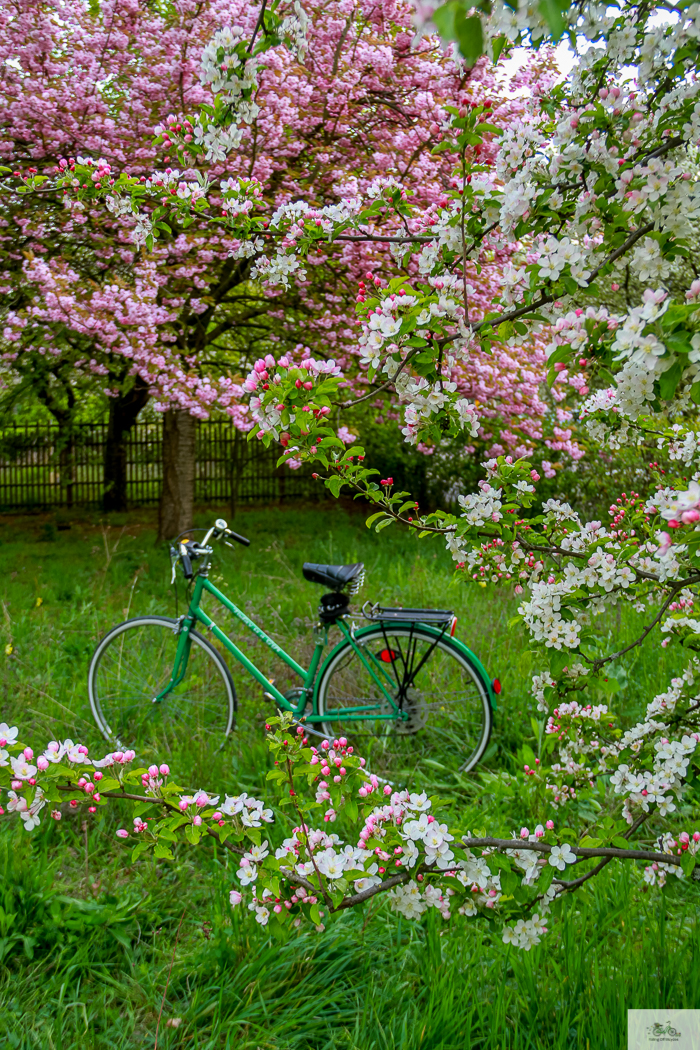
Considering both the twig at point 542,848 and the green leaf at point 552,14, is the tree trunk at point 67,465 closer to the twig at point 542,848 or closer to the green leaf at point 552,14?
the twig at point 542,848

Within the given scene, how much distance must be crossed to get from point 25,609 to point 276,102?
4.26 metres

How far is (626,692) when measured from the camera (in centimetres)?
410

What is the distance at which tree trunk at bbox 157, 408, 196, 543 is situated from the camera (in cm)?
805

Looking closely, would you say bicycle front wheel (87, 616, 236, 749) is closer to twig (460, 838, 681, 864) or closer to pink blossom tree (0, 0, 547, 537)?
twig (460, 838, 681, 864)

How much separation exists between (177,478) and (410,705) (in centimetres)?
510

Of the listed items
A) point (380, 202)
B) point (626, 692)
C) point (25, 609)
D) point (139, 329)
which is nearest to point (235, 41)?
point (380, 202)

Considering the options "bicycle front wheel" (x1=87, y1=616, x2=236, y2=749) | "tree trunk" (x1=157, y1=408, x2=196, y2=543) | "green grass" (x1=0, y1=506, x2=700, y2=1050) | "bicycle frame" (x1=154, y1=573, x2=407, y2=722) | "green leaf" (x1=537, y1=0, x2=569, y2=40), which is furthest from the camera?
"tree trunk" (x1=157, y1=408, x2=196, y2=543)

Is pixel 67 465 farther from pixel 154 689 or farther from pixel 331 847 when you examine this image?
pixel 331 847

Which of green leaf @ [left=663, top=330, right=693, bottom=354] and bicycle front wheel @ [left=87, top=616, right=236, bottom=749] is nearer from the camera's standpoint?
green leaf @ [left=663, top=330, right=693, bottom=354]

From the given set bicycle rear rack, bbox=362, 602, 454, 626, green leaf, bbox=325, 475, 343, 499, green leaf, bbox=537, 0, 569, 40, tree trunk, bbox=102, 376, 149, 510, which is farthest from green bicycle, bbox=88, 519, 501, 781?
tree trunk, bbox=102, 376, 149, 510

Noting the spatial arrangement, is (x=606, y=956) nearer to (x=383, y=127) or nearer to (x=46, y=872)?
(x=46, y=872)

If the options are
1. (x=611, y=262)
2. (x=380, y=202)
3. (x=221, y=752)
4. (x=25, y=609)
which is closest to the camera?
(x=611, y=262)

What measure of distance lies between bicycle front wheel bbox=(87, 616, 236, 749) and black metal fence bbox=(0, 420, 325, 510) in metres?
9.28

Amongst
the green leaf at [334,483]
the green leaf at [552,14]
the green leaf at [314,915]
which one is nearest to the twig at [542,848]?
the green leaf at [314,915]
